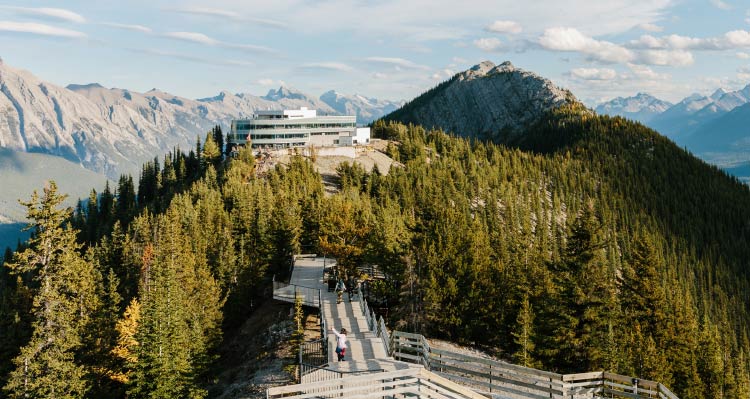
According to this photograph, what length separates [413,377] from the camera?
23.2 meters

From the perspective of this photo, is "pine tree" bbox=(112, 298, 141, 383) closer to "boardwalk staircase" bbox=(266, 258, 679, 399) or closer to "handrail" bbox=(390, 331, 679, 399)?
"boardwalk staircase" bbox=(266, 258, 679, 399)

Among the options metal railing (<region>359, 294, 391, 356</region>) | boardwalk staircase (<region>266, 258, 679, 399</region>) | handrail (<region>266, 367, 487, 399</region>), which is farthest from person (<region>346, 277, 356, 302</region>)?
handrail (<region>266, 367, 487, 399</region>)

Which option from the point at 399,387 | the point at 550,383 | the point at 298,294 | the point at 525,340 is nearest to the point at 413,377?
the point at 399,387

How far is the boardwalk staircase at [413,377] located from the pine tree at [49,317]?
19201 mm

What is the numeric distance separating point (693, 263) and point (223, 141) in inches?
6363

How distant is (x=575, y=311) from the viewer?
143 ft

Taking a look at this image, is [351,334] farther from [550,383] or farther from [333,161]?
[333,161]

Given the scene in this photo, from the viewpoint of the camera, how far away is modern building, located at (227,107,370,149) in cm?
15750

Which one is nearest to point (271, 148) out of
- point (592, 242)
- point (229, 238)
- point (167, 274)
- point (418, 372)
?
point (229, 238)

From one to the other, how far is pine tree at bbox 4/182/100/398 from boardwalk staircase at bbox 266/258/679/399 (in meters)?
19.2

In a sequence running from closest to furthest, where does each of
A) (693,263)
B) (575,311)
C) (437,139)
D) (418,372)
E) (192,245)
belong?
1. (418,372)
2. (575,311)
3. (192,245)
4. (693,263)
5. (437,139)

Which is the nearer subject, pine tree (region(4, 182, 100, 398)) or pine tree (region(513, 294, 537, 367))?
pine tree (region(4, 182, 100, 398))

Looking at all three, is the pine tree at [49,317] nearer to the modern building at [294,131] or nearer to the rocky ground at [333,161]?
the rocky ground at [333,161]

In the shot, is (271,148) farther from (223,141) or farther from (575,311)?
(575,311)
